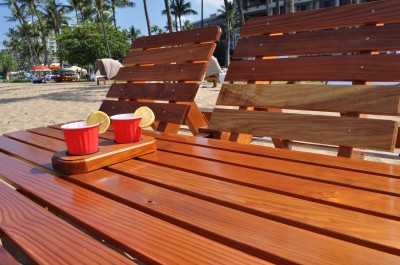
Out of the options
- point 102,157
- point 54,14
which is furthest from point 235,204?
point 54,14

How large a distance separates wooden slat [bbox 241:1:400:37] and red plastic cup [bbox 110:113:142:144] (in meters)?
1.03

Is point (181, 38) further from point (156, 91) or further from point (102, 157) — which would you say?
point (102, 157)

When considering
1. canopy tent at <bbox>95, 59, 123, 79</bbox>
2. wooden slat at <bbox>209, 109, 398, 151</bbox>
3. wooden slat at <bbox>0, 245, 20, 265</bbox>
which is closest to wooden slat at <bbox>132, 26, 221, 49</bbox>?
wooden slat at <bbox>209, 109, 398, 151</bbox>

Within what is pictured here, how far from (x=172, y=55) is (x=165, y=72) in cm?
13

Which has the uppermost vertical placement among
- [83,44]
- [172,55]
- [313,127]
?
[83,44]

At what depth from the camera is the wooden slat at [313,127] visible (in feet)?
4.03

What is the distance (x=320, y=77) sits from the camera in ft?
5.05

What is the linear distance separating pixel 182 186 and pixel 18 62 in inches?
4214

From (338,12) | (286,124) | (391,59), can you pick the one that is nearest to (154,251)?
(286,124)

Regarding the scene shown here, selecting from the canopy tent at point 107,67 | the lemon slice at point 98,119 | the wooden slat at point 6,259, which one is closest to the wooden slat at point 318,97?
the lemon slice at point 98,119

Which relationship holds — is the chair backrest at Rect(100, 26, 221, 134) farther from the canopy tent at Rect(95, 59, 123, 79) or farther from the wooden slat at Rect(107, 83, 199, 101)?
the canopy tent at Rect(95, 59, 123, 79)

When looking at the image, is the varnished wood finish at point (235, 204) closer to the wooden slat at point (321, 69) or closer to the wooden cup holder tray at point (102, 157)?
the wooden cup holder tray at point (102, 157)

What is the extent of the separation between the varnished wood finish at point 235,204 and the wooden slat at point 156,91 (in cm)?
83

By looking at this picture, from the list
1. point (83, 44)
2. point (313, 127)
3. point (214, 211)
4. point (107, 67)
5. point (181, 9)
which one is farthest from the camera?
point (181, 9)
